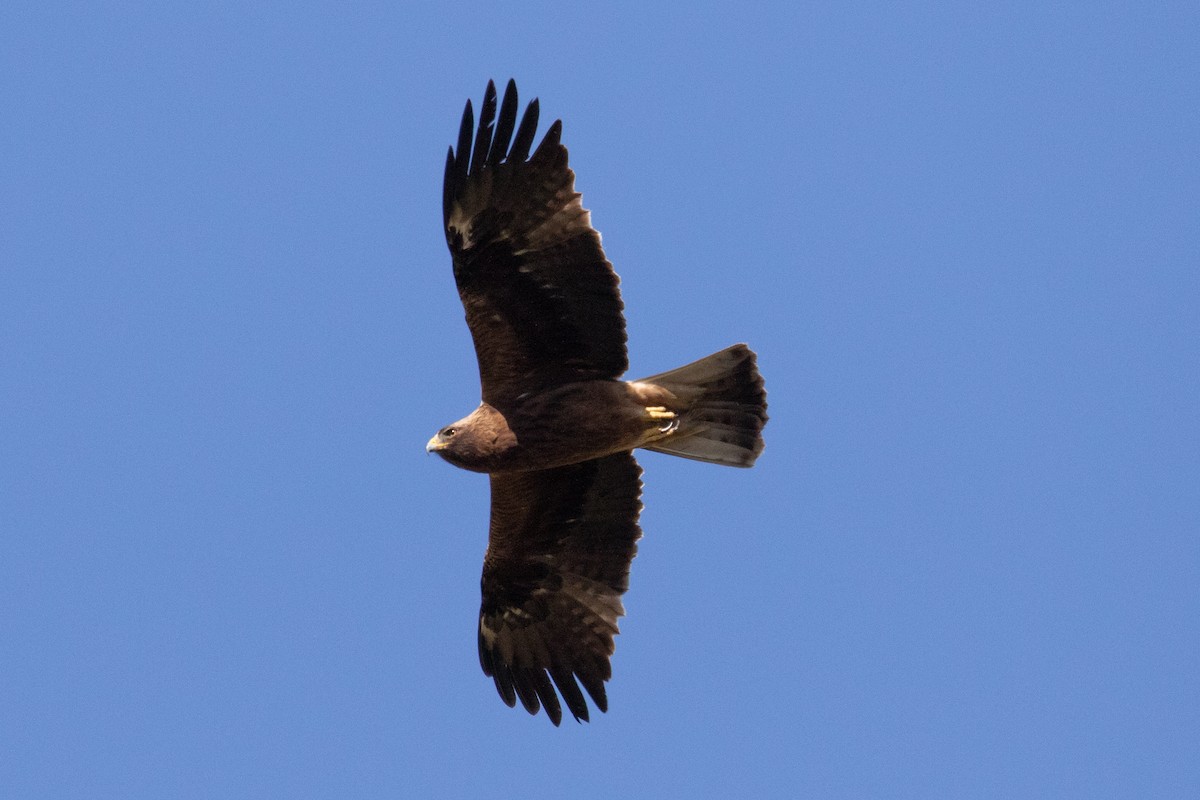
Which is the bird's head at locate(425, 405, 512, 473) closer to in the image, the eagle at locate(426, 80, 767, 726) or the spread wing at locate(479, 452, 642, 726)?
the eagle at locate(426, 80, 767, 726)

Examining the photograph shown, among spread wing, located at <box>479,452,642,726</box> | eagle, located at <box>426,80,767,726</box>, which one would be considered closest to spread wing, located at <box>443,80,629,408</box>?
eagle, located at <box>426,80,767,726</box>

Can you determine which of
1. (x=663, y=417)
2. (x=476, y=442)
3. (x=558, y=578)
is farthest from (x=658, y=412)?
(x=558, y=578)

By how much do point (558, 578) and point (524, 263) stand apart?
8.09 feet

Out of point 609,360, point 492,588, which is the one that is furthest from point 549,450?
point 492,588

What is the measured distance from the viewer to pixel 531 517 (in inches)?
488

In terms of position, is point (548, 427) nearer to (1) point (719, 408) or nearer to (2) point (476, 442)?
(2) point (476, 442)

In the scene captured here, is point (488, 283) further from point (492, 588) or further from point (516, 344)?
point (492, 588)

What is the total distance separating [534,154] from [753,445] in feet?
8.15

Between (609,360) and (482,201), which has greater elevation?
(482,201)

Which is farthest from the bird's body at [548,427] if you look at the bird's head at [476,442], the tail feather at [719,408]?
the tail feather at [719,408]

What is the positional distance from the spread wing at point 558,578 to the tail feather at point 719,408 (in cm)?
51

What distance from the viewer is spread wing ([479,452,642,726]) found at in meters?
12.3

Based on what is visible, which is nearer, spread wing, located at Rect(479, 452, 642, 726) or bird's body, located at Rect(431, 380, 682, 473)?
bird's body, located at Rect(431, 380, 682, 473)

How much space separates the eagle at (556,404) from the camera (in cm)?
1124
